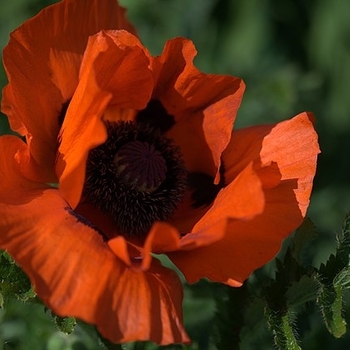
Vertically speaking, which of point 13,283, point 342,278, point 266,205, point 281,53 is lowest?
point 281,53

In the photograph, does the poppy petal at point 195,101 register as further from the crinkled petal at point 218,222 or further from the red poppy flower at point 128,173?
the crinkled petal at point 218,222

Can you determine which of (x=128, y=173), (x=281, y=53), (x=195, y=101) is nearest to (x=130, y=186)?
(x=128, y=173)

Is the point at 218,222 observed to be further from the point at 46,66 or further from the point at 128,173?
the point at 46,66

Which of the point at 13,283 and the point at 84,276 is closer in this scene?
the point at 84,276

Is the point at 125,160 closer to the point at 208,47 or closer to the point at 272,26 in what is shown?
the point at 208,47

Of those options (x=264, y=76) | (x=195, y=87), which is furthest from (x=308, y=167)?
(x=264, y=76)

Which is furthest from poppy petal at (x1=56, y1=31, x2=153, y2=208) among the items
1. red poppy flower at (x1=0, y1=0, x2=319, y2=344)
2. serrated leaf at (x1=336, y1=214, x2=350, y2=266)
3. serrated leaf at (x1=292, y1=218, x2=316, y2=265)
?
serrated leaf at (x1=336, y1=214, x2=350, y2=266)

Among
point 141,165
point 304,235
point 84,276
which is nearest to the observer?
point 84,276

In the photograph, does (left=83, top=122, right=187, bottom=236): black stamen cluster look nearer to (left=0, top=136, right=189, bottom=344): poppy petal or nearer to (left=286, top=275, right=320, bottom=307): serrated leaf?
(left=0, top=136, right=189, bottom=344): poppy petal
